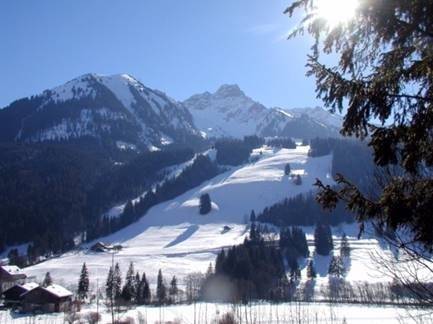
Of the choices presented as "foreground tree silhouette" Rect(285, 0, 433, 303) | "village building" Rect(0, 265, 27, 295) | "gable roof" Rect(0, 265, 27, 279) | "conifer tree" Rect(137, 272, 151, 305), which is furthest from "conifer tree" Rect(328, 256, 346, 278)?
"foreground tree silhouette" Rect(285, 0, 433, 303)

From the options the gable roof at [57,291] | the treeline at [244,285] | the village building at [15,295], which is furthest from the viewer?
the treeline at [244,285]

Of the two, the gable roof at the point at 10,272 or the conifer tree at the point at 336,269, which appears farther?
the conifer tree at the point at 336,269

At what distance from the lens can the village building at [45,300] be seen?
3004 inches

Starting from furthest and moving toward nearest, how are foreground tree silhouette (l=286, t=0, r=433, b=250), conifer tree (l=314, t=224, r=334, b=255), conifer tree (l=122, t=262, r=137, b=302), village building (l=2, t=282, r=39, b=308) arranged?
1. conifer tree (l=314, t=224, r=334, b=255)
2. conifer tree (l=122, t=262, r=137, b=302)
3. village building (l=2, t=282, r=39, b=308)
4. foreground tree silhouette (l=286, t=0, r=433, b=250)

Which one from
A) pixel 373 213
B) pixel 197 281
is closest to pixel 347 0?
pixel 373 213

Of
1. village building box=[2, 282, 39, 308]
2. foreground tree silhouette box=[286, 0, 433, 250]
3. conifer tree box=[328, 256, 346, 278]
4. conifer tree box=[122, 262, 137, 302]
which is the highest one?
foreground tree silhouette box=[286, 0, 433, 250]

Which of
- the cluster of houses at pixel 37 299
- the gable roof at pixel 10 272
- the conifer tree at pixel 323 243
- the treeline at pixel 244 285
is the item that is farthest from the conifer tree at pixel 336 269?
the gable roof at pixel 10 272

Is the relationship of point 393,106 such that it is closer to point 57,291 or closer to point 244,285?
point 57,291

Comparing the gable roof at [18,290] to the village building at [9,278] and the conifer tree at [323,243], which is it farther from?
the conifer tree at [323,243]

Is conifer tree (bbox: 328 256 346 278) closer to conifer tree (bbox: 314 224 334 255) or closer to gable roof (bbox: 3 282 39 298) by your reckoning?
conifer tree (bbox: 314 224 334 255)

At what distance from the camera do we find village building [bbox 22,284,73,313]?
76.3 meters

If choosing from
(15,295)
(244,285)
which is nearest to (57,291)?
(15,295)

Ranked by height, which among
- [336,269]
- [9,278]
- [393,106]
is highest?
[393,106]

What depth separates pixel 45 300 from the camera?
7762 centimetres
